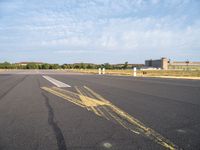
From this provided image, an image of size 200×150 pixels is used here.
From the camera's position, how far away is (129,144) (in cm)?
386

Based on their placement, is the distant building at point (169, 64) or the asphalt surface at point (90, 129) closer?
the asphalt surface at point (90, 129)

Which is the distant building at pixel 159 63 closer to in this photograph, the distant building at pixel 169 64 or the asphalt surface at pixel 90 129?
the distant building at pixel 169 64

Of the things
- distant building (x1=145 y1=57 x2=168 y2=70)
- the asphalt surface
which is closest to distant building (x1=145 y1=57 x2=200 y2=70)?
distant building (x1=145 y1=57 x2=168 y2=70)

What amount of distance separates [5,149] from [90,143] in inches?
49.9

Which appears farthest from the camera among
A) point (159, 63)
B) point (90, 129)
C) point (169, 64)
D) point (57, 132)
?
point (169, 64)

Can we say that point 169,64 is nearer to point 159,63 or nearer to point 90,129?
point 159,63

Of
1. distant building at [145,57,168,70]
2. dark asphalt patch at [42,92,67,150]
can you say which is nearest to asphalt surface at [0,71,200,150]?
dark asphalt patch at [42,92,67,150]

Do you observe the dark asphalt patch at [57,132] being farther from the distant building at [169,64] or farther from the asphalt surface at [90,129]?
the distant building at [169,64]

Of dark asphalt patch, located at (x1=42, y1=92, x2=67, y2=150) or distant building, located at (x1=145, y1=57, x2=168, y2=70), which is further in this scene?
distant building, located at (x1=145, y1=57, x2=168, y2=70)

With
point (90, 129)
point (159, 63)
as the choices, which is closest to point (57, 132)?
point (90, 129)

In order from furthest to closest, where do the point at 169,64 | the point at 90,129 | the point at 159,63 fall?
the point at 169,64
the point at 159,63
the point at 90,129

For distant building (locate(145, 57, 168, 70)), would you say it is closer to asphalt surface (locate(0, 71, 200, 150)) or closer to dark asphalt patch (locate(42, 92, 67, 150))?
asphalt surface (locate(0, 71, 200, 150))

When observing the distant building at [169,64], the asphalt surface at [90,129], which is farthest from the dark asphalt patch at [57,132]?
the distant building at [169,64]

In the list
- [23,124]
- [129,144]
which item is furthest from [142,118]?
[23,124]
